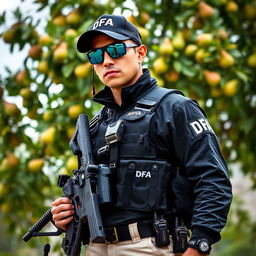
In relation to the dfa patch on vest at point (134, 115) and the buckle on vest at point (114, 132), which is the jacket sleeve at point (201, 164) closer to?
the dfa patch on vest at point (134, 115)

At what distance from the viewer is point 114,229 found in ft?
9.05

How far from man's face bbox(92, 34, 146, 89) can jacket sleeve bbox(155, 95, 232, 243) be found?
26 cm

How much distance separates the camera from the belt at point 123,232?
2.69 metres

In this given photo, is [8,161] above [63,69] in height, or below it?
below

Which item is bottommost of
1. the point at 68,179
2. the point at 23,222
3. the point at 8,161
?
the point at 23,222

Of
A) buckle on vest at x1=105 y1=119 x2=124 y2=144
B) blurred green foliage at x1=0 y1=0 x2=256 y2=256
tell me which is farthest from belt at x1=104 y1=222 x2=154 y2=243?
blurred green foliage at x1=0 y1=0 x2=256 y2=256

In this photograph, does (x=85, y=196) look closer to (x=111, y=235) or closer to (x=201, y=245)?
(x=111, y=235)

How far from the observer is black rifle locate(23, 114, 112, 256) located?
2.70 metres

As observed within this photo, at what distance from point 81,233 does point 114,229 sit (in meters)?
0.17

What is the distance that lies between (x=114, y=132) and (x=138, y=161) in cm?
17

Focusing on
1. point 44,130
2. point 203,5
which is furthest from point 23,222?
point 203,5

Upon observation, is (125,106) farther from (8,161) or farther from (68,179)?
(8,161)

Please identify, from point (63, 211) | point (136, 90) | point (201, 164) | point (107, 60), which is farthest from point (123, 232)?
point (107, 60)

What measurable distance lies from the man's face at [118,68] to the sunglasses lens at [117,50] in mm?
19
